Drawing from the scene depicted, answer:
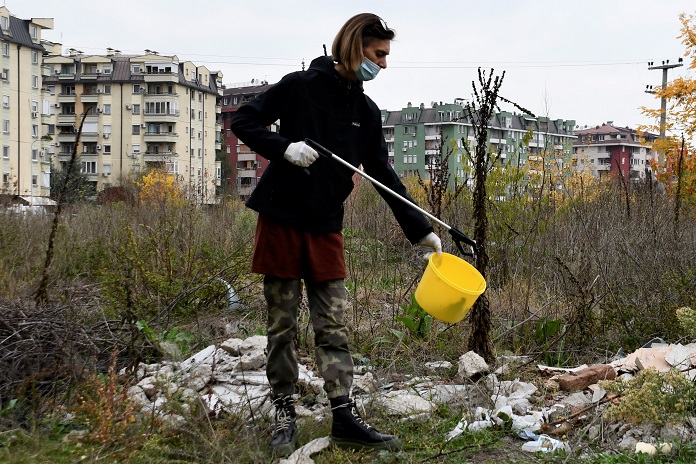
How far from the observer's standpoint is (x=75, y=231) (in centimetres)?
1080

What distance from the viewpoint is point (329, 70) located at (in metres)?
3.87

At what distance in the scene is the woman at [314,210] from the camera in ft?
12.5

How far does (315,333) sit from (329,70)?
1.23 meters

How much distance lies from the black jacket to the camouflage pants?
299mm

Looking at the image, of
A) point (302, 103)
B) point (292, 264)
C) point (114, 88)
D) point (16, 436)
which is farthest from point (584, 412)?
point (114, 88)

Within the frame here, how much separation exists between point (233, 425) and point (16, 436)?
3.21 feet

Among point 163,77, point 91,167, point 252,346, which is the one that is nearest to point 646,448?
point 252,346

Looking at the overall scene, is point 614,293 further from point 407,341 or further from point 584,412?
point 584,412

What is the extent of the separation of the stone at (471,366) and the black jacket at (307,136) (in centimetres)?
146

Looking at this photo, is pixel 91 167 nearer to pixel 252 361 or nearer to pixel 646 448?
pixel 252 361

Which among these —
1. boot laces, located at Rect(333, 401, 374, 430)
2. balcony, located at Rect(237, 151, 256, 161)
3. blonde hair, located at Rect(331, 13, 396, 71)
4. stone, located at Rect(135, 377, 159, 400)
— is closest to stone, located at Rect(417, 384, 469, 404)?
boot laces, located at Rect(333, 401, 374, 430)

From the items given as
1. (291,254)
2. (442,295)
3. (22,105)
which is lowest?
(442,295)

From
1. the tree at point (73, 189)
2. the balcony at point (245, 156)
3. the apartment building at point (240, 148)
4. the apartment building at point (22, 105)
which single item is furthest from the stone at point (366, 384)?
the balcony at point (245, 156)

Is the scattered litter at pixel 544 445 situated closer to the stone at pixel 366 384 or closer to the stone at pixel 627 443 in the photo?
the stone at pixel 627 443
